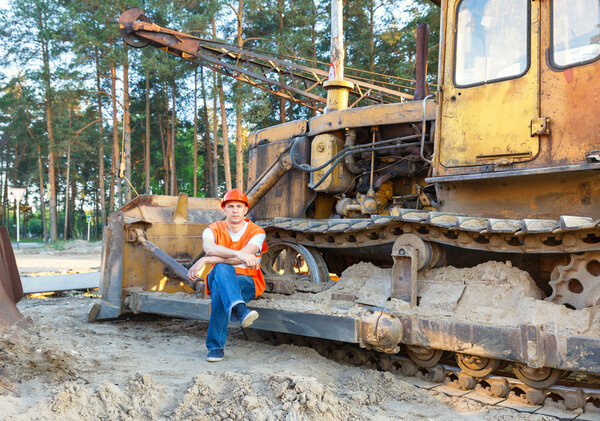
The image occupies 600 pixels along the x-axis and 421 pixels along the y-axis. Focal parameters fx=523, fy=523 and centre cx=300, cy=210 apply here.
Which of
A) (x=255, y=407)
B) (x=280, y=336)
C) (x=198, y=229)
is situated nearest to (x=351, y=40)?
(x=198, y=229)

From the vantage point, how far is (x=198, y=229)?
264 inches

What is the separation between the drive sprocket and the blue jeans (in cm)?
228

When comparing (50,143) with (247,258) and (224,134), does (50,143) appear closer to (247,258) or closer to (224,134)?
(224,134)

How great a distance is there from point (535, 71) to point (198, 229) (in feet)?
14.5

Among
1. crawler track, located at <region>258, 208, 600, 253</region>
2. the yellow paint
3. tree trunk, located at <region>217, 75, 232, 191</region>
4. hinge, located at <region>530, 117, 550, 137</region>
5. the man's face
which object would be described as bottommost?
the yellow paint

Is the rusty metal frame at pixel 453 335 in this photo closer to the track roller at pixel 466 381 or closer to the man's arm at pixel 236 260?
the track roller at pixel 466 381

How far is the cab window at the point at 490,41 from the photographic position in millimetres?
3750

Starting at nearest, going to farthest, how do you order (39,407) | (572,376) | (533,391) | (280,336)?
(39,407), (533,391), (572,376), (280,336)

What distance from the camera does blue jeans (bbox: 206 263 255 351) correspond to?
4.10 m

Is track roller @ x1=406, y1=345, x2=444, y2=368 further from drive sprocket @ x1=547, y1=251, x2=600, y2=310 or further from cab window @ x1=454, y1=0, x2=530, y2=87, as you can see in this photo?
cab window @ x1=454, y1=0, x2=530, y2=87

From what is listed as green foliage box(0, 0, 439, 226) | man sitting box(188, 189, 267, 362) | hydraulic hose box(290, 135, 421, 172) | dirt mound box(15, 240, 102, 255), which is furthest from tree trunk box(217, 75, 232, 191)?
man sitting box(188, 189, 267, 362)

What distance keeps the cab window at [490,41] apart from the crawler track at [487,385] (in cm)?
213

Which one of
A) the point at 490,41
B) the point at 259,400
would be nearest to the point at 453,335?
the point at 259,400

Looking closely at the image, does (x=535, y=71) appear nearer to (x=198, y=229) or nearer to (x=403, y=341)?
(x=403, y=341)
